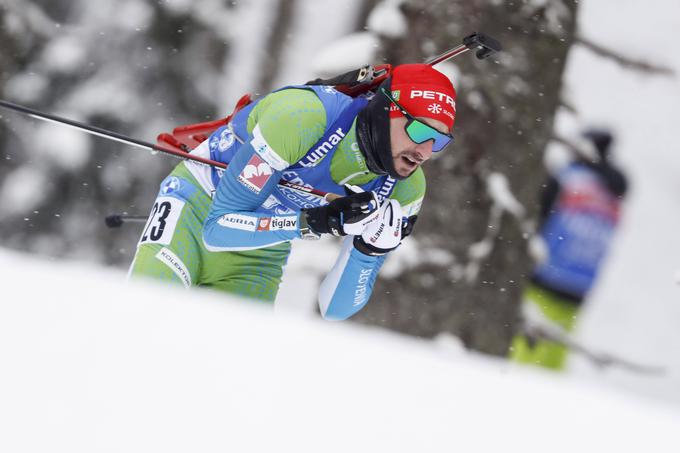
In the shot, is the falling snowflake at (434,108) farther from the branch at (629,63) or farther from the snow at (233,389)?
the branch at (629,63)

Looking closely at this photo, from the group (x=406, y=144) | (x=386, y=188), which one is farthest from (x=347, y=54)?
(x=406, y=144)

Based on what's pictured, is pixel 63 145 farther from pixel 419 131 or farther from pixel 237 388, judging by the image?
pixel 237 388

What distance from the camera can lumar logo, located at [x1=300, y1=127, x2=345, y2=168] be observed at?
8.29 feet

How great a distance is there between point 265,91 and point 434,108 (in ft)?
11.0

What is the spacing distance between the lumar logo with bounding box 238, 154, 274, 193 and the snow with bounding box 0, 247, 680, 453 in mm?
1115

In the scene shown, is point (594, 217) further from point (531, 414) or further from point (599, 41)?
point (531, 414)

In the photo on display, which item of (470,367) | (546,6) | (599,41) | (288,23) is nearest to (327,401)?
(470,367)

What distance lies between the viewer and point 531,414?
1.25 m

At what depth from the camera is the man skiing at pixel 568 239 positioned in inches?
206

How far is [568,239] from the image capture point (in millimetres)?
5414

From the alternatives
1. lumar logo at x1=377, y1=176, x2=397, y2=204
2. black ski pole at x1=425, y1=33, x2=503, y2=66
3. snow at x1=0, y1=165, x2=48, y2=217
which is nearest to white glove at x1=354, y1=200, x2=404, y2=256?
lumar logo at x1=377, y1=176, x2=397, y2=204

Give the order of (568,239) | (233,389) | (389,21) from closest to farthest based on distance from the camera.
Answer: (233,389), (389,21), (568,239)

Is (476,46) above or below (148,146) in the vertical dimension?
above

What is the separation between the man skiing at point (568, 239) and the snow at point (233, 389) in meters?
4.02
